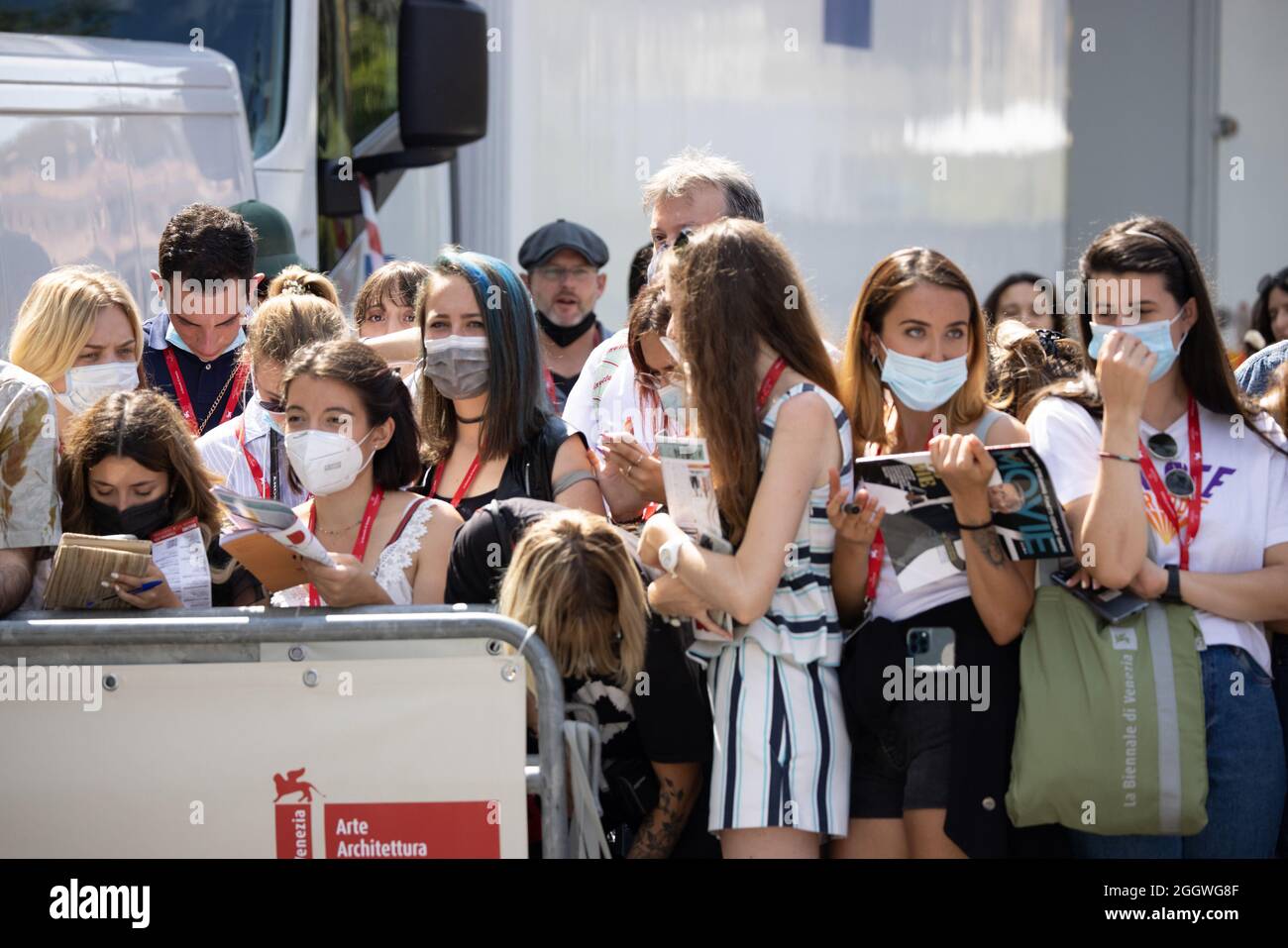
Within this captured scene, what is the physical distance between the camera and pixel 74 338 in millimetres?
4141

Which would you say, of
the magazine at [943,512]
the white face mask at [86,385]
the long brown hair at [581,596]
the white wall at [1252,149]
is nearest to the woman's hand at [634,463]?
the long brown hair at [581,596]

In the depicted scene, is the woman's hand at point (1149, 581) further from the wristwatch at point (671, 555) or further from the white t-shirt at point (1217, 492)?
the wristwatch at point (671, 555)

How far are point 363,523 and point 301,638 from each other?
0.63m

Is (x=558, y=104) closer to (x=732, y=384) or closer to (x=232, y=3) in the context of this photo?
(x=232, y=3)

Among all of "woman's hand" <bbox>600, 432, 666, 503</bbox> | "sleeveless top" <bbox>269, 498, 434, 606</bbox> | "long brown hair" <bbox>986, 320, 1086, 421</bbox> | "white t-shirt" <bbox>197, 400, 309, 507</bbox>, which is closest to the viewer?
"sleeveless top" <bbox>269, 498, 434, 606</bbox>

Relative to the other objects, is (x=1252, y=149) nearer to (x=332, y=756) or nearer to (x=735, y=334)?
(x=735, y=334)

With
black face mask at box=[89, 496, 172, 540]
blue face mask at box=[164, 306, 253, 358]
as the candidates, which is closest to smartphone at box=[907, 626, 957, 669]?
black face mask at box=[89, 496, 172, 540]

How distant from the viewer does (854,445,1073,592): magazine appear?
3.20 meters

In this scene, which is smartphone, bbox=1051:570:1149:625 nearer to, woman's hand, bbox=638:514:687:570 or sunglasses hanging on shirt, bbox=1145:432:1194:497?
sunglasses hanging on shirt, bbox=1145:432:1194:497

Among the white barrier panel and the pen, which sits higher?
the pen

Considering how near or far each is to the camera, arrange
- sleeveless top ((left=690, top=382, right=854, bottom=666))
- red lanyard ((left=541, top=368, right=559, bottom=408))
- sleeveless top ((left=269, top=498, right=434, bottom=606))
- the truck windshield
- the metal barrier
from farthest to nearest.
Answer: red lanyard ((left=541, top=368, right=559, bottom=408))
the truck windshield
sleeveless top ((left=269, top=498, right=434, bottom=606))
sleeveless top ((left=690, top=382, right=854, bottom=666))
the metal barrier

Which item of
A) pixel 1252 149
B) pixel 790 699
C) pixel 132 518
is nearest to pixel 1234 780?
pixel 790 699

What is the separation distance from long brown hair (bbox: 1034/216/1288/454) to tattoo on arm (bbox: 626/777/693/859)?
112 cm

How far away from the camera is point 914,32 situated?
360 inches
